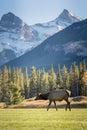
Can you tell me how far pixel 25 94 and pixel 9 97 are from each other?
189 ft

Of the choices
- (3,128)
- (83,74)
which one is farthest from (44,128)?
(83,74)

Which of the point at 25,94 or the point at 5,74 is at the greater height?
the point at 5,74

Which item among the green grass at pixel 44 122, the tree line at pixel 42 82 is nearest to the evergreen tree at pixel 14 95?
the tree line at pixel 42 82

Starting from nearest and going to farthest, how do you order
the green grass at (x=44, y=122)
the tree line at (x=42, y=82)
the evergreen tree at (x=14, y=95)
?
the green grass at (x=44, y=122)
the evergreen tree at (x=14, y=95)
the tree line at (x=42, y=82)

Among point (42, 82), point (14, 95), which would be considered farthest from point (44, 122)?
point (42, 82)

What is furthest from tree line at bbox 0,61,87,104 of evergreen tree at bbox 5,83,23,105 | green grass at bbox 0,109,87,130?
green grass at bbox 0,109,87,130

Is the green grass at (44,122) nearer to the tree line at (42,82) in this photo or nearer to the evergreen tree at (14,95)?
the evergreen tree at (14,95)

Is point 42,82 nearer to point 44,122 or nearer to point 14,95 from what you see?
point 14,95

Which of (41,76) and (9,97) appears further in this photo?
(41,76)

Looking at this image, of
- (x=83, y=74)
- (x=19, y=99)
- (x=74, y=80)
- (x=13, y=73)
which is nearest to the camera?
(x=19, y=99)

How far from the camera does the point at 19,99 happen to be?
11475 cm

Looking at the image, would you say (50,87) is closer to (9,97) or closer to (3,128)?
(9,97)

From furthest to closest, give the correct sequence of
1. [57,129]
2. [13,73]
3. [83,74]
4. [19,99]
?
[13,73]
[83,74]
[19,99]
[57,129]

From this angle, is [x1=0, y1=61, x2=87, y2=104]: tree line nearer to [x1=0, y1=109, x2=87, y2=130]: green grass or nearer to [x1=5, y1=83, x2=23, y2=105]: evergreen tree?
[x1=5, y1=83, x2=23, y2=105]: evergreen tree
